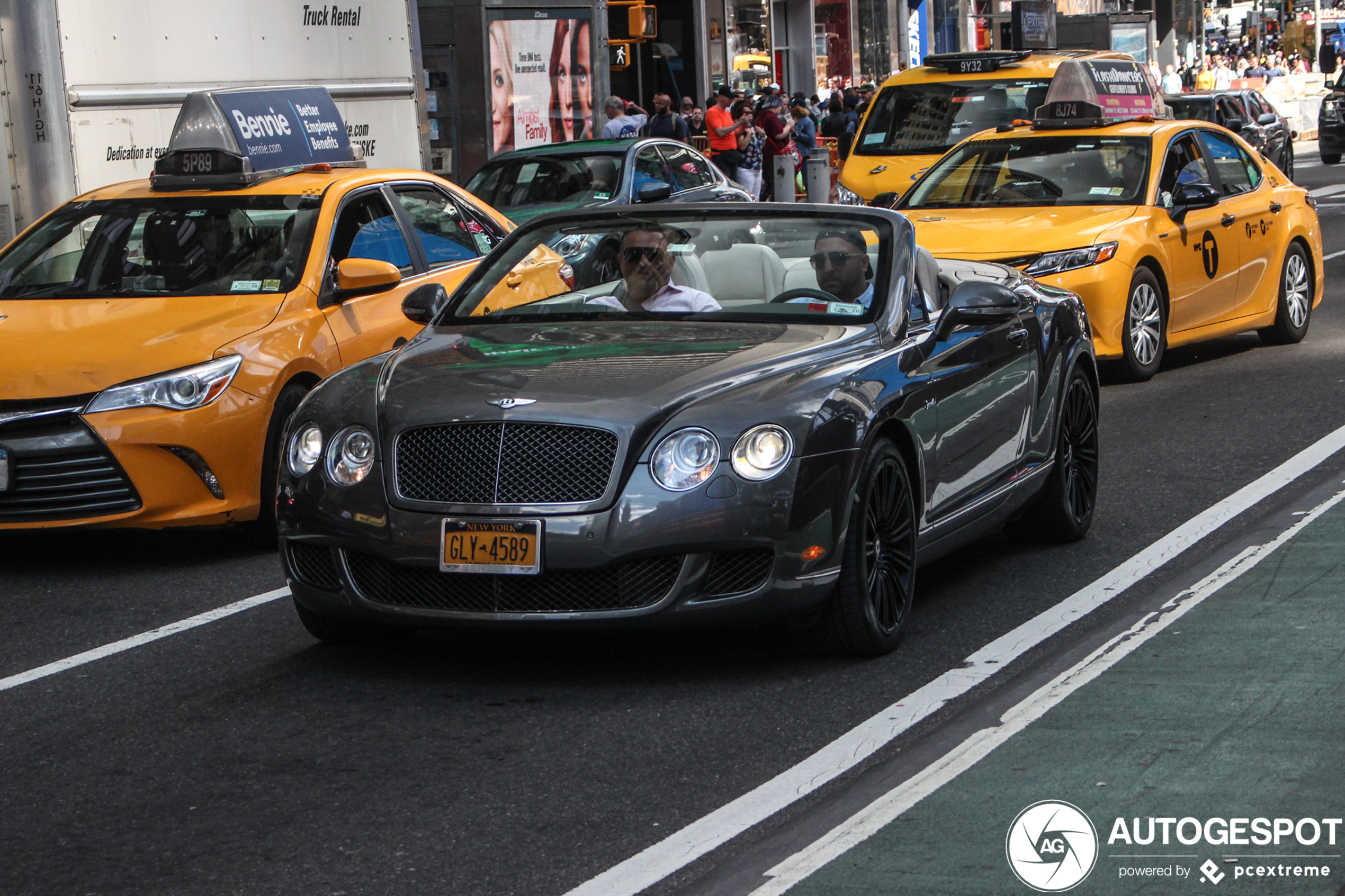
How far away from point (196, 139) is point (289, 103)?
3.99 ft

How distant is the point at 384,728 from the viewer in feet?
17.6

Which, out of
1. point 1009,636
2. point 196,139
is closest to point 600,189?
point 196,139

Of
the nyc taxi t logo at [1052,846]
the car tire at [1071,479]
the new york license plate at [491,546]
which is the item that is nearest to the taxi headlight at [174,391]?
the new york license plate at [491,546]

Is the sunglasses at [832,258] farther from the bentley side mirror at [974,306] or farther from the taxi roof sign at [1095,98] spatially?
the taxi roof sign at [1095,98]

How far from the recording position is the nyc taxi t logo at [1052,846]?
409cm

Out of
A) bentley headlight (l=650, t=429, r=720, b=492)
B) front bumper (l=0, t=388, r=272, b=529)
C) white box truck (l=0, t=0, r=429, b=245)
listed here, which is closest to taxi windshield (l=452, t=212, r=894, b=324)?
bentley headlight (l=650, t=429, r=720, b=492)

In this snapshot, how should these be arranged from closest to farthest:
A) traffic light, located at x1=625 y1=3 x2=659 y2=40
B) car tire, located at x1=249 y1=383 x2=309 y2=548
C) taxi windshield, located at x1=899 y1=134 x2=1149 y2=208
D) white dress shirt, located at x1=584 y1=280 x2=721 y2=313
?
white dress shirt, located at x1=584 y1=280 x2=721 y2=313 < car tire, located at x1=249 y1=383 x2=309 y2=548 < taxi windshield, located at x1=899 y1=134 x2=1149 y2=208 < traffic light, located at x1=625 y1=3 x2=659 y2=40

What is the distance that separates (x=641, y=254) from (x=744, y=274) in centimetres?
37

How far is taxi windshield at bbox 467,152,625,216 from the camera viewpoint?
17219mm

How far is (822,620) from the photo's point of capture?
19.1 feet

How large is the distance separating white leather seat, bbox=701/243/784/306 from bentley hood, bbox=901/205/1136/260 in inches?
190

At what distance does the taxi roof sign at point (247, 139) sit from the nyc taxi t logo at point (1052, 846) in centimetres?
581

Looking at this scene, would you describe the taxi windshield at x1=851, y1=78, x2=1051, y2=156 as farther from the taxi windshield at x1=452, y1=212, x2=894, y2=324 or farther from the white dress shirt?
the white dress shirt

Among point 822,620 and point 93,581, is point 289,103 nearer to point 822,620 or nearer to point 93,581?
point 93,581
